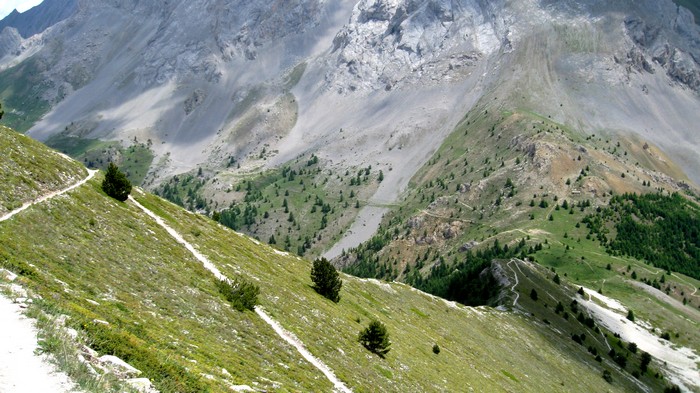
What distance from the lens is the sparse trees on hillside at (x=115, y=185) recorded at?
44.6 metres

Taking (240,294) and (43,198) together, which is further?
(240,294)

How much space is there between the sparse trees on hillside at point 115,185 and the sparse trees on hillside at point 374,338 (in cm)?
2474

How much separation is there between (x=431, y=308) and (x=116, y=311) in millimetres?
63353

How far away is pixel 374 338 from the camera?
43344mm

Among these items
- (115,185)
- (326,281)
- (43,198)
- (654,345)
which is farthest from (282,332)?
(654,345)

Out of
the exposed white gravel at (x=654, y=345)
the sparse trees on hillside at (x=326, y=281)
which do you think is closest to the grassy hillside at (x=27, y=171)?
the sparse trees on hillside at (x=326, y=281)

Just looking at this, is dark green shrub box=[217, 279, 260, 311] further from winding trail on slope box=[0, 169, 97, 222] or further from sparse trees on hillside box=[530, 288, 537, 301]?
sparse trees on hillside box=[530, 288, 537, 301]

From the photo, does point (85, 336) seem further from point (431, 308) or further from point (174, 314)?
point (431, 308)

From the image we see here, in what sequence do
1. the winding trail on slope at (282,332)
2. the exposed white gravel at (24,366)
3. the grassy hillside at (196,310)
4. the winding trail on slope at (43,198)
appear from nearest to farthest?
the exposed white gravel at (24,366), the grassy hillside at (196,310), the winding trail on slope at (43,198), the winding trail on slope at (282,332)

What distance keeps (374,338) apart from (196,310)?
17289mm

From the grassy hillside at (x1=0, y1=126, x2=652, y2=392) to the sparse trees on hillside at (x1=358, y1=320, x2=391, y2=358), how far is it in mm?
1173

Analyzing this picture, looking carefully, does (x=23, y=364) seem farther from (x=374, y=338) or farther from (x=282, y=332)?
(x=374, y=338)

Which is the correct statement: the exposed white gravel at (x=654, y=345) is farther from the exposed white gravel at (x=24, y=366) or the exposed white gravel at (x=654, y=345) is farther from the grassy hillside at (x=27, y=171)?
the exposed white gravel at (x=24, y=366)

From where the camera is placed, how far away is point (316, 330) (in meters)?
40.4
